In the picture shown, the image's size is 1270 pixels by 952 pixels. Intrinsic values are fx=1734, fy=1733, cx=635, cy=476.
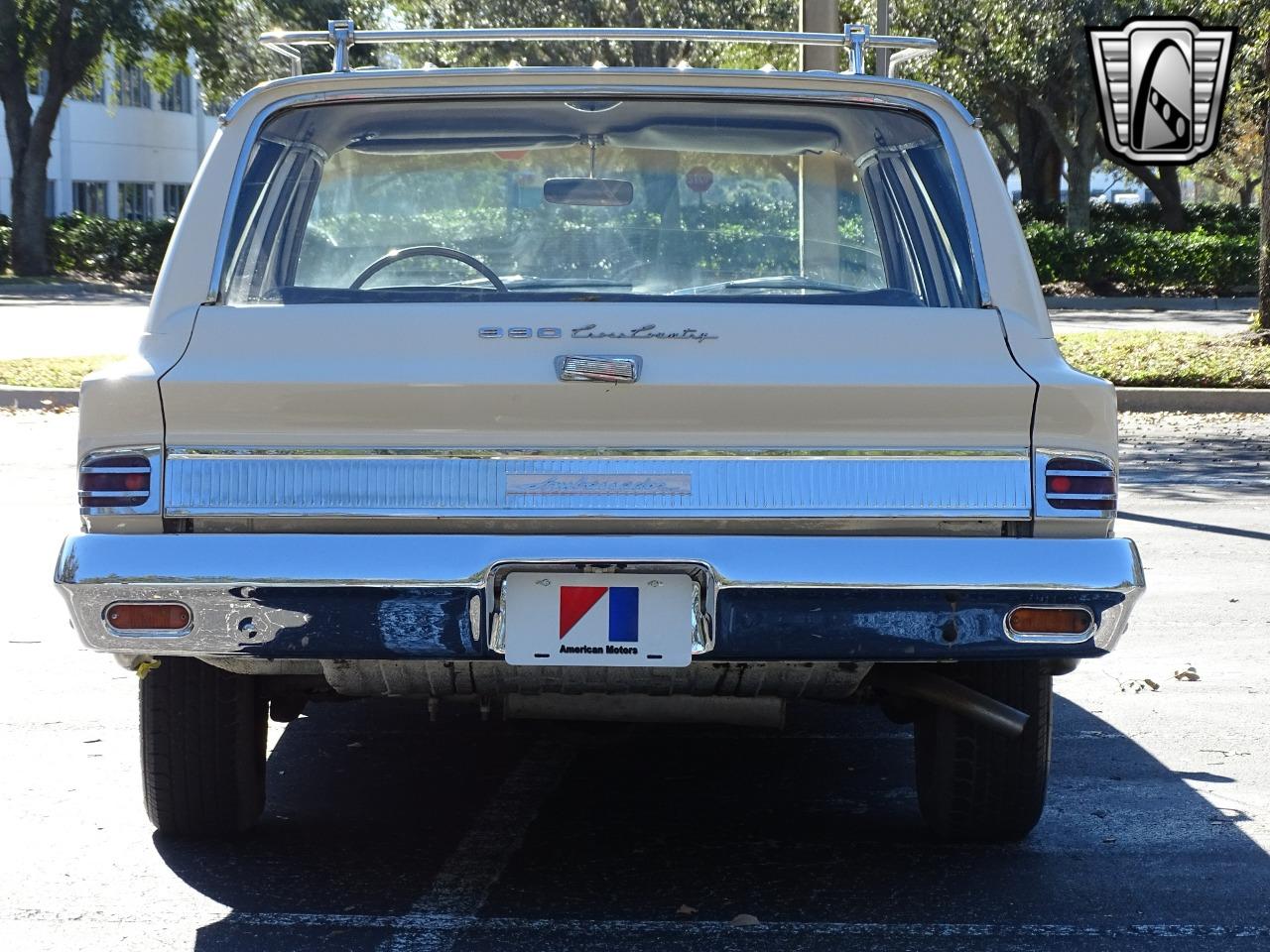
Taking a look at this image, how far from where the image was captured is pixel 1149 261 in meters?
29.8

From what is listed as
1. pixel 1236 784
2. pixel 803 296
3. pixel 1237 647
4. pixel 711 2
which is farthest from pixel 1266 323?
pixel 711 2

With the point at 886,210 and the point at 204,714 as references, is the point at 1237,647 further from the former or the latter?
the point at 204,714

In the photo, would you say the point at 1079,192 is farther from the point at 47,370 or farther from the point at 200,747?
the point at 200,747

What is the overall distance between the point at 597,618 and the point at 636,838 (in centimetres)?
109

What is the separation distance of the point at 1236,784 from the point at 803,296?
202 centimetres

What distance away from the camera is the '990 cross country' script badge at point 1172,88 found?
2311cm

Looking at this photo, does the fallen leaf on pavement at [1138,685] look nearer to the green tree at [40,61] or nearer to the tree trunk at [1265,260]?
the tree trunk at [1265,260]

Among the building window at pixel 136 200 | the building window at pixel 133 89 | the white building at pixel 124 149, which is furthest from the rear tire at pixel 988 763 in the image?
the building window at pixel 136 200

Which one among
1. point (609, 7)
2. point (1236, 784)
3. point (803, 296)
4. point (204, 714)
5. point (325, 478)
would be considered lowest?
point (1236, 784)

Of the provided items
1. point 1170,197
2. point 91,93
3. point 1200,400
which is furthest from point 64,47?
point 1200,400

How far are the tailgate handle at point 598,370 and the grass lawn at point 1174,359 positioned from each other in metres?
11.4

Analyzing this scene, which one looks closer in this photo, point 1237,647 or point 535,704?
point 535,704

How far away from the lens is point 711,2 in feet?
120

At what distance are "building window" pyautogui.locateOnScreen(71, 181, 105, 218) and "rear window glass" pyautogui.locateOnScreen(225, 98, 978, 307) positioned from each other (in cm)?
4710
